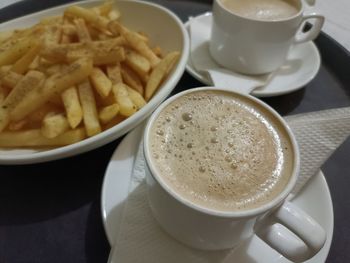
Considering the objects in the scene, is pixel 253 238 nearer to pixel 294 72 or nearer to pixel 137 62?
pixel 137 62

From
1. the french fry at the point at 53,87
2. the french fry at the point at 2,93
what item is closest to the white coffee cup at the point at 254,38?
the french fry at the point at 53,87

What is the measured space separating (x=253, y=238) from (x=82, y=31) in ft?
2.38

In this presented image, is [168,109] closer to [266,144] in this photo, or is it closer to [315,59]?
[266,144]

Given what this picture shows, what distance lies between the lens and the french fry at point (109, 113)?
850mm

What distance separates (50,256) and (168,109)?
1.28 feet

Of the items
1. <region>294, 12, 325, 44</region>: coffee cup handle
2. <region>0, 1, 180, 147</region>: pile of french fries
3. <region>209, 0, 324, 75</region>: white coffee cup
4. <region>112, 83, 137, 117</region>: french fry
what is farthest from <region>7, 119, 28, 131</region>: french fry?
<region>294, 12, 325, 44</region>: coffee cup handle

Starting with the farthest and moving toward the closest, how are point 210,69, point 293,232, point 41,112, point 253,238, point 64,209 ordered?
point 210,69
point 41,112
point 64,209
point 253,238
point 293,232

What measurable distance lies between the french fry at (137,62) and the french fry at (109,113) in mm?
164

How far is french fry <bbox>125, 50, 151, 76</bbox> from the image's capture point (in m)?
0.98

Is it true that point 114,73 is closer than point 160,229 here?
No

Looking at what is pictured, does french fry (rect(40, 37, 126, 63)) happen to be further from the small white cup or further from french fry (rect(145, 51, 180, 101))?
the small white cup

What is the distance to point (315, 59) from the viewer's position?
1.20 meters

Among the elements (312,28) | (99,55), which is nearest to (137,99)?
(99,55)

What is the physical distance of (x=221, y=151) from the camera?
0.65 m
